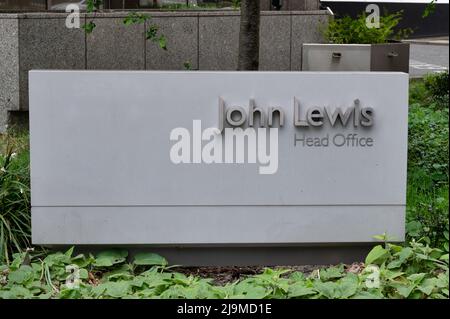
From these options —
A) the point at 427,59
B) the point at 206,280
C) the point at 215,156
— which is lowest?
the point at 206,280

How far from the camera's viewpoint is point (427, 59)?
88.7ft

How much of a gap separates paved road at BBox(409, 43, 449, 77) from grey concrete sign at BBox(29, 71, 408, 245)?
1514cm

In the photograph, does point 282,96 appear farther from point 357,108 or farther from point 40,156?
point 40,156

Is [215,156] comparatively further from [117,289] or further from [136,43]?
[136,43]

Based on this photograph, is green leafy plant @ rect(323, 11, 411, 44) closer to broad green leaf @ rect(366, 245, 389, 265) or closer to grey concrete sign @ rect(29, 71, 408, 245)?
grey concrete sign @ rect(29, 71, 408, 245)

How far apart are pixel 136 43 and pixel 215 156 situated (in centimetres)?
721

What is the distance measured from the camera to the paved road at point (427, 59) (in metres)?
22.8

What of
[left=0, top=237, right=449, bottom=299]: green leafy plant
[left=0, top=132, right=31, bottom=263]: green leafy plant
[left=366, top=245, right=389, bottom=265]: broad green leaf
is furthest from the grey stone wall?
[left=366, top=245, right=389, bottom=265]: broad green leaf

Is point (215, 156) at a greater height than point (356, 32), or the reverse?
point (356, 32)

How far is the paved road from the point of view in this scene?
22761mm

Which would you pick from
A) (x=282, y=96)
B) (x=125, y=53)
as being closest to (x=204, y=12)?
(x=125, y=53)

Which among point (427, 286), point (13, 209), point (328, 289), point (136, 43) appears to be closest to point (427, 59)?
point (136, 43)

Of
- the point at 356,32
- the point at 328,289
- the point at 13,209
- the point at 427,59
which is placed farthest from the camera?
the point at 427,59

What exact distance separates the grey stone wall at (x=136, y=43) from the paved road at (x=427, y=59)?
7570 mm
